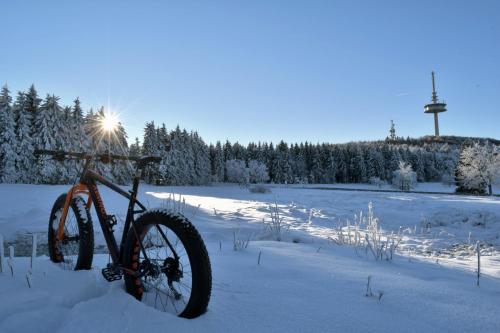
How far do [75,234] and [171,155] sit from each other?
52.4m

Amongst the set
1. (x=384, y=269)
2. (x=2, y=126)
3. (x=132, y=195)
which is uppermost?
(x=2, y=126)

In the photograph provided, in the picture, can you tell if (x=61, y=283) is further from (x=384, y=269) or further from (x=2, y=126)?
(x=2, y=126)

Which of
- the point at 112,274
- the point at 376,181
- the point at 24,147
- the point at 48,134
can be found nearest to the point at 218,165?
the point at 376,181

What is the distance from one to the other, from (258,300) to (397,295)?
945 millimetres

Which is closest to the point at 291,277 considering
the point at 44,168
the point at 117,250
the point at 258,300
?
the point at 258,300

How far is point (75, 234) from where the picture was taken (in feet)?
9.69

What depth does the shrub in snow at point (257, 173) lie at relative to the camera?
76500mm

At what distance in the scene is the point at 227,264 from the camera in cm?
282

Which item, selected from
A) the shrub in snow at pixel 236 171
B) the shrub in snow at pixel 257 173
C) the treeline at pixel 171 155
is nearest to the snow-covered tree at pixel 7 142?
the treeline at pixel 171 155

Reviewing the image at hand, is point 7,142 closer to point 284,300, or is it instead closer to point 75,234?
point 75,234

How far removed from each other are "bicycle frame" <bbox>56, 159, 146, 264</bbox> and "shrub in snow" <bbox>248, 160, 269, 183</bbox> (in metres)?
73.6

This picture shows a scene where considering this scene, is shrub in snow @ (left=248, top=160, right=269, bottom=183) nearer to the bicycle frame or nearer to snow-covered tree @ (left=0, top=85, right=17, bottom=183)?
snow-covered tree @ (left=0, top=85, right=17, bottom=183)

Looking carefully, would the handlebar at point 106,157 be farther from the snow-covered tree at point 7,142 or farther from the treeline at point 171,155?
the snow-covered tree at point 7,142

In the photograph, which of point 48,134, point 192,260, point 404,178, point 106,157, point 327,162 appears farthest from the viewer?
point 327,162
